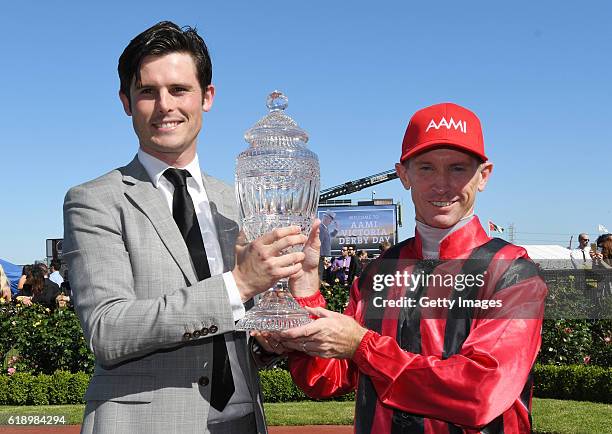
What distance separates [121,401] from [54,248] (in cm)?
2416

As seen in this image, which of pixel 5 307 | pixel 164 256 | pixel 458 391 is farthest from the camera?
pixel 5 307

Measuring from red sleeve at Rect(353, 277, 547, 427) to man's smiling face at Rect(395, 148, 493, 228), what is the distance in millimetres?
366

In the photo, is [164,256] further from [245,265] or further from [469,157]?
[469,157]

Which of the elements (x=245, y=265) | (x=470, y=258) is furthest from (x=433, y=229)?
(x=245, y=265)

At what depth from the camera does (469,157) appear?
269cm

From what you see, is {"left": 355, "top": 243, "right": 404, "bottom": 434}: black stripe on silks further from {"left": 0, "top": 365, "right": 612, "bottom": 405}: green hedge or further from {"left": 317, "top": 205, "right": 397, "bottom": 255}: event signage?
{"left": 317, "top": 205, "right": 397, "bottom": 255}: event signage

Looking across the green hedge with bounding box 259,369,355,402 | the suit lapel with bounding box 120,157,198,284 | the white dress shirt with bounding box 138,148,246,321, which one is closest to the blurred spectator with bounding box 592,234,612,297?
the green hedge with bounding box 259,369,355,402

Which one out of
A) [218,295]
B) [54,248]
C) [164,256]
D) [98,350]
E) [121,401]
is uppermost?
[54,248]

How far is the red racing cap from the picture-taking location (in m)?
2.62

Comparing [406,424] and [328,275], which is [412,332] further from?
[328,275]

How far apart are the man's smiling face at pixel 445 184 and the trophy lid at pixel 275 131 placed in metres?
0.51

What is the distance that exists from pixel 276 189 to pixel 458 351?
902mm

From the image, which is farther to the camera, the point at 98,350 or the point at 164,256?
the point at 164,256

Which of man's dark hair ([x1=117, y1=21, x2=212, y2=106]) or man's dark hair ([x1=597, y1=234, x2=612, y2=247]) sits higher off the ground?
man's dark hair ([x1=597, y1=234, x2=612, y2=247])
